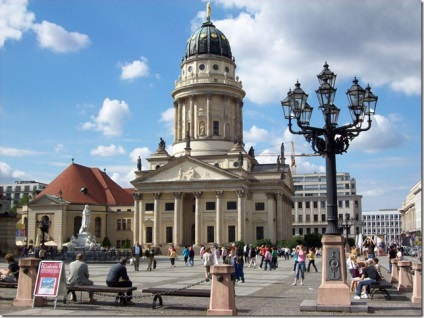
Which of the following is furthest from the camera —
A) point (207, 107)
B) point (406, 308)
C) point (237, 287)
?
point (207, 107)

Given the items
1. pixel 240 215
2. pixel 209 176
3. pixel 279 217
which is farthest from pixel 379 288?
pixel 279 217

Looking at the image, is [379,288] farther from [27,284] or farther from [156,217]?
[156,217]

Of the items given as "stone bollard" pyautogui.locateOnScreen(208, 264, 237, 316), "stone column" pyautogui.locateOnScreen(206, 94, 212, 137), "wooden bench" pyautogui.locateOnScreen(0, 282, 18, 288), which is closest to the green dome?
"stone column" pyautogui.locateOnScreen(206, 94, 212, 137)

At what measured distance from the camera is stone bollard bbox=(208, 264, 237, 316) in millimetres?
15812

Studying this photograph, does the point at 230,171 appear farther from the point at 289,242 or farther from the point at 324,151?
the point at 324,151

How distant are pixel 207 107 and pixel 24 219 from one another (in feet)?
109

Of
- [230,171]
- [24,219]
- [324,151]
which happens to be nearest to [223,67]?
[230,171]

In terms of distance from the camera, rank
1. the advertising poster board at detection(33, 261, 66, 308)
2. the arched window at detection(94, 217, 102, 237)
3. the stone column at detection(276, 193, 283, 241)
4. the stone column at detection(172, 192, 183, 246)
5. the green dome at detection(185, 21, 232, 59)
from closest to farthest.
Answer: the advertising poster board at detection(33, 261, 66, 308) → the stone column at detection(172, 192, 183, 246) → the stone column at detection(276, 193, 283, 241) → the arched window at detection(94, 217, 102, 237) → the green dome at detection(185, 21, 232, 59)

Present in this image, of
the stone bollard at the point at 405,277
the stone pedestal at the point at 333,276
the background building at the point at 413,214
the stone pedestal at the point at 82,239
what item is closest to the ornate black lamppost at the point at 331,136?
the stone pedestal at the point at 333,276

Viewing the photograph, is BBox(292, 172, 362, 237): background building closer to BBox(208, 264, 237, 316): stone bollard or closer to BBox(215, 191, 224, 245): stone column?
BBox(215, 191, 224, 245): stone column

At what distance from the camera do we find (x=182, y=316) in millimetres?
15602

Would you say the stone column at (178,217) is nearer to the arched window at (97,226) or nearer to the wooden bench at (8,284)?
the arched window at (97,226)

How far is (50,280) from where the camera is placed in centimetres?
1728

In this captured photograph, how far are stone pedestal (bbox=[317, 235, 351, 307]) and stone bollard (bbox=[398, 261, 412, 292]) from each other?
7003 mm
